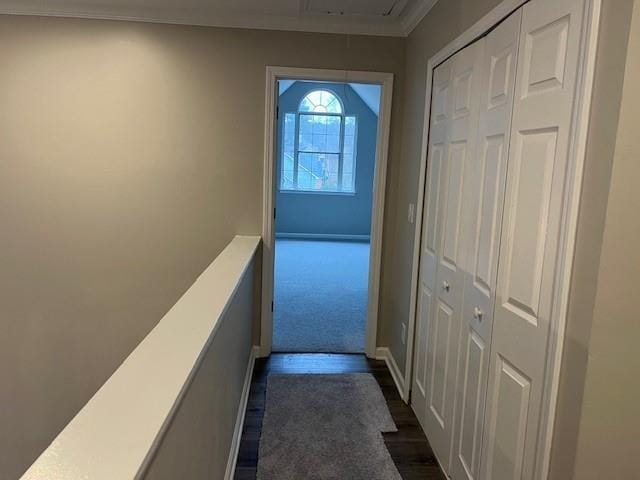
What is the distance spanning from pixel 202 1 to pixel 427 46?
1395 mm

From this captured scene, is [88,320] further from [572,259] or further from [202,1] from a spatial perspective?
[572,259]

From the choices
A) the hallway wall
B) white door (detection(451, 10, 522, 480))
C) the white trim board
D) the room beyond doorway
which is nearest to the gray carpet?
white door (detection(451, 10, 522, 480))

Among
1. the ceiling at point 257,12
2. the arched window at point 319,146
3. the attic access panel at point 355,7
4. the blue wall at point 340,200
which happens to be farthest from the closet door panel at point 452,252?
the arched window at point 319,146

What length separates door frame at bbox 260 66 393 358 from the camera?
10.5ft

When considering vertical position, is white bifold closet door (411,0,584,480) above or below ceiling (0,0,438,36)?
below

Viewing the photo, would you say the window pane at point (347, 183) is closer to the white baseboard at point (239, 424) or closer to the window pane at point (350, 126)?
the window pane at point (350, 126)

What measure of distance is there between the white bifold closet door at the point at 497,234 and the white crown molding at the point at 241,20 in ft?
3.10

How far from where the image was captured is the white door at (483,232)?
5.41 ft

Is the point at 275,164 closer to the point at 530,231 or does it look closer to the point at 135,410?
the point at 530,231

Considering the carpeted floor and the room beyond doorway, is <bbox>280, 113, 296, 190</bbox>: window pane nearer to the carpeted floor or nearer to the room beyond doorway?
the room beyond doorway

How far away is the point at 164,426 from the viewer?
962mm

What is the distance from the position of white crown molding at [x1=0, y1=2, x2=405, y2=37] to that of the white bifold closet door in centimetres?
94

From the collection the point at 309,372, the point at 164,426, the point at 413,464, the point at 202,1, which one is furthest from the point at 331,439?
the point at 202,1

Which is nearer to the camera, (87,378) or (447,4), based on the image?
(447,4)
